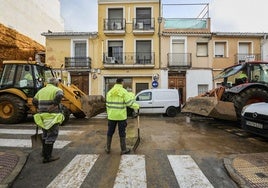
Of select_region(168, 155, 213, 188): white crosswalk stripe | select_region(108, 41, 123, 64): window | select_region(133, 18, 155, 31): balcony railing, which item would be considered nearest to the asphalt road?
select_region(168, 155, 213, 188): white crosswalk stripe

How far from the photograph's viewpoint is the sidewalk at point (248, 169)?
4344 mm

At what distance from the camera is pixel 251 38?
23922 mm

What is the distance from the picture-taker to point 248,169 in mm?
4891

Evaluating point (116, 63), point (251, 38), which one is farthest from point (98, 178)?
point (251, 38)

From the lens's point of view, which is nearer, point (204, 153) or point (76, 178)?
point (76, 178)

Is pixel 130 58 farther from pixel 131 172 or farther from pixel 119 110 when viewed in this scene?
pixel 131 172

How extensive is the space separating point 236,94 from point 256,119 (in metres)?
2.89

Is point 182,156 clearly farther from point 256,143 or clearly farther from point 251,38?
point 251,38

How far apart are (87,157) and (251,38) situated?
2233 cm

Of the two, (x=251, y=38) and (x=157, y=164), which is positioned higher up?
(x=251, y=38)

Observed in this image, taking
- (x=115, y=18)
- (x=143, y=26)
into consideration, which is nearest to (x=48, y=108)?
(x=143, y=26)

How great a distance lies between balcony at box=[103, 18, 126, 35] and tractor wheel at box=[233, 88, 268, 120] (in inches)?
637

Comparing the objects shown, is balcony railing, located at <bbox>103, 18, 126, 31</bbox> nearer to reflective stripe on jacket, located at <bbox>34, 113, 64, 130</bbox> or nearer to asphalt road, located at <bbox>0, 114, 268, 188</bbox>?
asphalt road, located at <bbox>0, 114, 268, 188</bbox>

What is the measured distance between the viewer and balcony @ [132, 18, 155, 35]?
24125 mm
